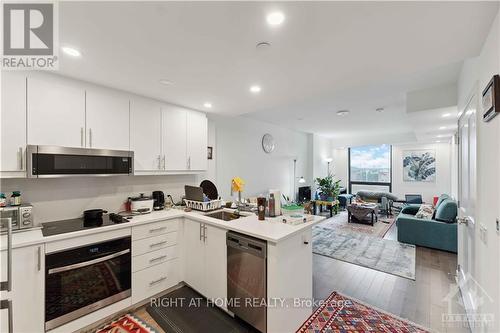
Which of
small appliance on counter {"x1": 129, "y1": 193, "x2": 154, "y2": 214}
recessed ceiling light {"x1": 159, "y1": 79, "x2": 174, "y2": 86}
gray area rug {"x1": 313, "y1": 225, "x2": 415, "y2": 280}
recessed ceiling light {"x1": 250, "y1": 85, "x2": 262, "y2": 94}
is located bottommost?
gray area rug {"x1": 313, "y1": 225, "x2": 415, "y2": 280}

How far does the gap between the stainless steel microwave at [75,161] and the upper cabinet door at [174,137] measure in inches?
20.0

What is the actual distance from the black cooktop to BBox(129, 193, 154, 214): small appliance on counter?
0.85ft

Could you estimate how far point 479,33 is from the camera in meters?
1.46

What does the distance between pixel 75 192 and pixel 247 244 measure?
6.81 feet

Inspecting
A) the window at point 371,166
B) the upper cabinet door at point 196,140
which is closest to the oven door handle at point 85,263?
the upper cabinet door at point 196,140

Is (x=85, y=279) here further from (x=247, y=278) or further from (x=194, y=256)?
(x=247, y=278)

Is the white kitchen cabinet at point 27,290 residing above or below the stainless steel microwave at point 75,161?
below

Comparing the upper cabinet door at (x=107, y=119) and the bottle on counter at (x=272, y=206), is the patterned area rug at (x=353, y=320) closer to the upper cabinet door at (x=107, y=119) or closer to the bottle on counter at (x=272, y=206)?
the bottle on counter at (x=272, y=206)

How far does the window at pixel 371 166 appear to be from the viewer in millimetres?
7950

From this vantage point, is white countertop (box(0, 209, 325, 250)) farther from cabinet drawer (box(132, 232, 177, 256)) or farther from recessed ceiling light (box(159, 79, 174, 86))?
recessed ceiling light (box(159, 79, 174, 86))

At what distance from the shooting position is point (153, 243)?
7.87 feet

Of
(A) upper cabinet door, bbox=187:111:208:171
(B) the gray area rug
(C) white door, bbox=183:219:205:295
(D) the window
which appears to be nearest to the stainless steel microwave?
(A) upper cabinet door, bbox=187:111:208:171

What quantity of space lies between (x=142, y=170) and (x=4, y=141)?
1.16 metres

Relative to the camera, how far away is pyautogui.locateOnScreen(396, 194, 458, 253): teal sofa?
3.67m
